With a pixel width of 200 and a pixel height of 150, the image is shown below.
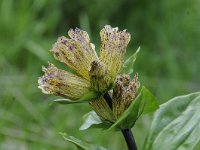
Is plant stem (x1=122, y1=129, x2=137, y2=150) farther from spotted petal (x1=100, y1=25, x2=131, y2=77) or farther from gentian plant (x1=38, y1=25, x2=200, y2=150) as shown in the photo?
spotted petal (x1=100, y1=25, x2=131, y2=77)

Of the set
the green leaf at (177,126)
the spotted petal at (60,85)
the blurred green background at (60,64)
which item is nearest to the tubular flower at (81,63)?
the spotted petal at (60,85)

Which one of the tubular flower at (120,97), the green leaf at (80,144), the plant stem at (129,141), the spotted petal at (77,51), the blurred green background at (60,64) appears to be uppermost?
the blurred green background at (60,64)

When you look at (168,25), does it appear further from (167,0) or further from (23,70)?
(23,70)

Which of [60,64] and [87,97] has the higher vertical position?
[60,64]

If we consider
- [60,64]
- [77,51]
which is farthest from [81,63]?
[60,64]

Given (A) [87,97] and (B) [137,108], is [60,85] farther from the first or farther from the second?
(B) [137,108]

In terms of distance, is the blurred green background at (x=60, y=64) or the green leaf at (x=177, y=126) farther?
the blurred green background at (x=60, y=64)

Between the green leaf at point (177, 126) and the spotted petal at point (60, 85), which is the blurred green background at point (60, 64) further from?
the spotted petal at point (60, 85)
